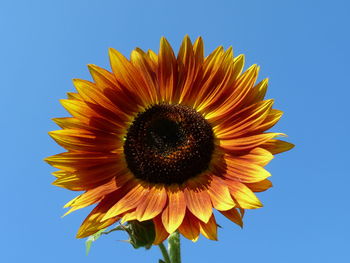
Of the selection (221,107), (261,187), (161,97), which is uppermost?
(161,97)

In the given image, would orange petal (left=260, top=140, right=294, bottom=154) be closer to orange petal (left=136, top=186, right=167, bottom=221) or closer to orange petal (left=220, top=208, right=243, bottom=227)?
orange petal (left=220, top=208, right=243, bottom=227)

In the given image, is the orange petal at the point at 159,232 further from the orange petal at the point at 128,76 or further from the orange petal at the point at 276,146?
the orange petal at the point at 128,76

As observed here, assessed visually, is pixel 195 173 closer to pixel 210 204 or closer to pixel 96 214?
pixel 210 204

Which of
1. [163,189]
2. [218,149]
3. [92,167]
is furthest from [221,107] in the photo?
[92,167]

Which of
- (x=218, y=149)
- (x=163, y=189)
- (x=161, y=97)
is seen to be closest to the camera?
(x=163, y=189)

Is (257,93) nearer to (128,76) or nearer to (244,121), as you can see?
(244,121)

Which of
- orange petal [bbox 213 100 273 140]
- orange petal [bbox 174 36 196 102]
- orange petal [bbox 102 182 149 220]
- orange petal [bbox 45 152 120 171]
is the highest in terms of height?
orange petal [bbox 174 36 196 102]

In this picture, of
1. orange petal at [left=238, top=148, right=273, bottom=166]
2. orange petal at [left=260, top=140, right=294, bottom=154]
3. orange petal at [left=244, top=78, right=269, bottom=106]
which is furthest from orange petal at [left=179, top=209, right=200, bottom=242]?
orange petal at [left=244, top=78, right=269, bottom=106]

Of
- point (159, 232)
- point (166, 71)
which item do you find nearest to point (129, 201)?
point (159, 232)
